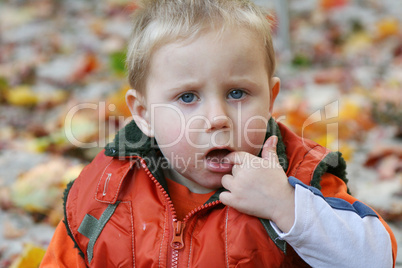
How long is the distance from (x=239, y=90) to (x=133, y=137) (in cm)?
44

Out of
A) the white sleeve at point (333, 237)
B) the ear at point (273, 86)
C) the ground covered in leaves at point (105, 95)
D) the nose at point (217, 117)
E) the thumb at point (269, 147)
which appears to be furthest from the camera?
the ground covered in leaves at point (105, 95)

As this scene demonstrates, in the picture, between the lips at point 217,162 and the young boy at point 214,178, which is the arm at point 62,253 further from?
the lips at point 217,162

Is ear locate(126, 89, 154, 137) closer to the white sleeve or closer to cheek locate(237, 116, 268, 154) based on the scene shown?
cheek locate(237, 116, 268, 154)

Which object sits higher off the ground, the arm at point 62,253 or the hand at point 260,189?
the hand at point 260,189

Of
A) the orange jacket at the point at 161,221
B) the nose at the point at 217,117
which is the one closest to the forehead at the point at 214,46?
the nose at the point at 217,117

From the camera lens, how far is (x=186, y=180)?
5.42 ft

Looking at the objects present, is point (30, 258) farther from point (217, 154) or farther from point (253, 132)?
point (253, 132)

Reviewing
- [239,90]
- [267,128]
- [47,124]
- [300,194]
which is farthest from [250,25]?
[47,124]

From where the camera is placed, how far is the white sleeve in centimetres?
128

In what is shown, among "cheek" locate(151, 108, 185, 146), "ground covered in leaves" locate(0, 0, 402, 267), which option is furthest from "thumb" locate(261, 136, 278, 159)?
"ground covered in leaves" locate(0, 0, 402, 267)

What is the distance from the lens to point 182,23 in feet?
4.79

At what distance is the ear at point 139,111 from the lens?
1.66 m

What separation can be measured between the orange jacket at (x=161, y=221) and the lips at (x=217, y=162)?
0.09 m

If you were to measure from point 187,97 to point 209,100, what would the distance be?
3.0 inches
